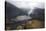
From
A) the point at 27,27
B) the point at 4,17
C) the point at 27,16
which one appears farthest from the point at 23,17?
the point at 4,17

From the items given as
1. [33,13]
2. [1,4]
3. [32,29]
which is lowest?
[32,29]

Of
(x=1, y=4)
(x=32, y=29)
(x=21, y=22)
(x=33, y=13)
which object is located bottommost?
(x=32, y=29)

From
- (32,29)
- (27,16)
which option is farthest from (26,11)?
(32,29)

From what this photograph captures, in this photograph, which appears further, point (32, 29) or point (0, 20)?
Answer: point (32, 29)

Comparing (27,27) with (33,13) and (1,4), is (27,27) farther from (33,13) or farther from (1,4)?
(1,4)

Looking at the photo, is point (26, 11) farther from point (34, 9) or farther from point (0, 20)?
point (0, 20)

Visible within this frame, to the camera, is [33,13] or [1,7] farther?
[33,13]

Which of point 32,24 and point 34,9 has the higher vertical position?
point 34,9

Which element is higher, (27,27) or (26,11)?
(26,11)
